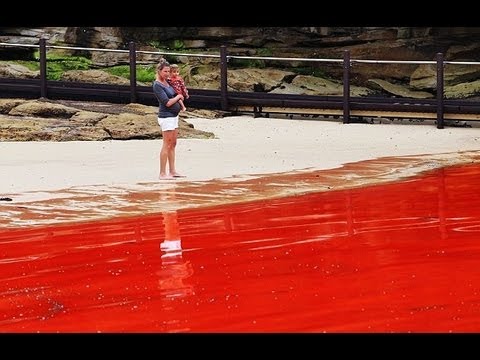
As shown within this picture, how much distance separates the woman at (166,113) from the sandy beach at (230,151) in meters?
0.25

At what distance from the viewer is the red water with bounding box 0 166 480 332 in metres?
6.35

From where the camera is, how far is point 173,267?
26.6 ft

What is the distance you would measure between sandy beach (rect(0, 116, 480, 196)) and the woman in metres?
0.25

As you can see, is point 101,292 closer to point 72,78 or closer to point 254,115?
point 254,115

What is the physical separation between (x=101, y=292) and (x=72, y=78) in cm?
1810

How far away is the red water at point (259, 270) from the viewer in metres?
6.35

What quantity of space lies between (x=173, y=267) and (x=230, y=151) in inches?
350

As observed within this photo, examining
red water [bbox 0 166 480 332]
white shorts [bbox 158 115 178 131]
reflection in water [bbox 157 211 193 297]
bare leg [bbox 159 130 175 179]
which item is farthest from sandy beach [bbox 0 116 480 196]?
reflection in water [bbox 157 211 193 297]

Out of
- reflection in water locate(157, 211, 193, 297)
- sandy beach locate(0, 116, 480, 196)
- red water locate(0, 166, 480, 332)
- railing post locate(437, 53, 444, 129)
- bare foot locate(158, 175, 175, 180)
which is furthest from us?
railing post locate(437, 53, 444, 129)

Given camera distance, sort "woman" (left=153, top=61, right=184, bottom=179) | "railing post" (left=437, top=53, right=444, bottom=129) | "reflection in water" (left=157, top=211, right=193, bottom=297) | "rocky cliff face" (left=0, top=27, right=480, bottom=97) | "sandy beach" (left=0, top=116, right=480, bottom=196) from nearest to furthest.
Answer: "reflection in water" (left=157, top=211, right=193, bottom=297), "woman" (left=153, top=61, right=184, bottom=179), "sandy beach" (left=0, top=116, right=480, bottom=196), "railing post" (left=437, top=53, right=444, bottom=129), "rocky cliff face" (left=0, top=27, right=480, bottom=97)

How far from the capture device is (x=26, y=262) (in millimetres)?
8422

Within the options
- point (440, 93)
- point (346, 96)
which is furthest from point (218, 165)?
point (346, 96)

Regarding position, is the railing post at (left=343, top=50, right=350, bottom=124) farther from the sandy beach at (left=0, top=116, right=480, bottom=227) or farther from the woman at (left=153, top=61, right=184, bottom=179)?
the woman at (left=153, top=61, right=184, bottom=179)

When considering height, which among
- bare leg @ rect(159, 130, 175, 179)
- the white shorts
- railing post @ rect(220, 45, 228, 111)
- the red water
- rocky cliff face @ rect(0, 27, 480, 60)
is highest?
rocky cliff face @ rect(0, 27, 480, 60)
